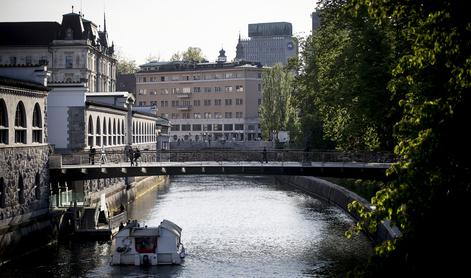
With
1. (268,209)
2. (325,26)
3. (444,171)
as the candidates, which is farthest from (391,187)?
(268,209)

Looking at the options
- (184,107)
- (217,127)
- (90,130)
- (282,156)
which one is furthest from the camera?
(184,107)

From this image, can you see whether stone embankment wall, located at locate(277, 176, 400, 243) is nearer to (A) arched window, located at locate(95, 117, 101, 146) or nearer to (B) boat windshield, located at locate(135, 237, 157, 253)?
(B) boat windshield, located at locate(135, 237, 157, 253)

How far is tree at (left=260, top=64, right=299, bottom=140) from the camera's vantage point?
130m

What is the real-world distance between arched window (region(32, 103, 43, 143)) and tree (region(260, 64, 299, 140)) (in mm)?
83126

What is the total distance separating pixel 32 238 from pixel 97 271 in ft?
22.8

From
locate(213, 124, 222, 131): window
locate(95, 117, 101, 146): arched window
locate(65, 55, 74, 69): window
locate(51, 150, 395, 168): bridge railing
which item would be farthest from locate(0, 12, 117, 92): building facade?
locate(51, 150, 395, 168): bridge railing

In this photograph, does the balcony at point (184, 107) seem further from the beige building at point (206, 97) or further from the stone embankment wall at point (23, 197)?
the stone embankment wall at point (23, 197)

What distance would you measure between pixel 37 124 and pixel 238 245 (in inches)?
629

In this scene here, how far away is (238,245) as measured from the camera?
48.1 meters

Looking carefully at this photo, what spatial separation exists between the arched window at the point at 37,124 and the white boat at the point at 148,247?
9707 mm

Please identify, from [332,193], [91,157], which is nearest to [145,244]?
[91,157]

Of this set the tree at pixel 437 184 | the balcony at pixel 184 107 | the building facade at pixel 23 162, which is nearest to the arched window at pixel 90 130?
the building facade at pixel 23 162

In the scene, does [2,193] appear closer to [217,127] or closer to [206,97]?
[217,127]

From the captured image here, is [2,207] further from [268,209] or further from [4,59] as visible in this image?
[4,59]
